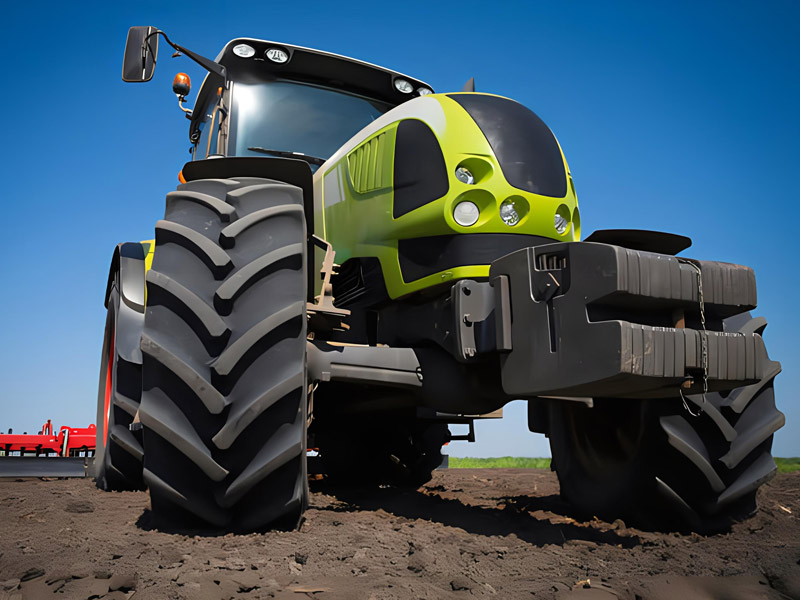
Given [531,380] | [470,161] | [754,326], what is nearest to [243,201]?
[470,161]

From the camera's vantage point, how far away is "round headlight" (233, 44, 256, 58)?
13.8 ft

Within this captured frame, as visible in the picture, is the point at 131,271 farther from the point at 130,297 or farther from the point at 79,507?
→ the point at 79,507

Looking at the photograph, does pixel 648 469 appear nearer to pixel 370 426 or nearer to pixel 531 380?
pixel 531 380

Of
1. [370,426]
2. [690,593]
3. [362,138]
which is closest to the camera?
[690,593]

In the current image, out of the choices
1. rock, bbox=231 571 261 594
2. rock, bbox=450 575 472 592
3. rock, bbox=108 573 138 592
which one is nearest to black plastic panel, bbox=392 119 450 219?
rock, bbox=450 575 472 592

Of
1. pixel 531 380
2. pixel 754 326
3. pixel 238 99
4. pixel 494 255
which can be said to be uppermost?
pixel 238 99

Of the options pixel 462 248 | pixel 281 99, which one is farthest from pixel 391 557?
pixel 281 99

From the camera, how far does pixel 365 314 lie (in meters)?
3.52

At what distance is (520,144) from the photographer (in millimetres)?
3031

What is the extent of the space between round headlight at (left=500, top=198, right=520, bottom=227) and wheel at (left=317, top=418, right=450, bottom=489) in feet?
7.31

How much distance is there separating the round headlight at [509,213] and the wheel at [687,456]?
3.11 feet

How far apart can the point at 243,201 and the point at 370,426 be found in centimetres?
252

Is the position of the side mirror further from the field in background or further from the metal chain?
the field in background

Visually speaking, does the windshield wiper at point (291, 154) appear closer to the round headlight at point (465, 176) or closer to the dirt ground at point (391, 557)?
the round headlight at point (465, 176)
